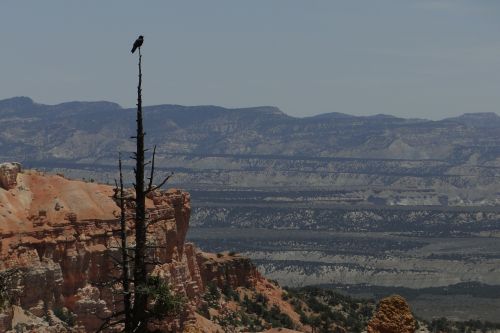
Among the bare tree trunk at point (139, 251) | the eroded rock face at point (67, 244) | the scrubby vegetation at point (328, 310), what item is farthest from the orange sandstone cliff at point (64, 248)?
the bare tree trunk at point (139, 251)

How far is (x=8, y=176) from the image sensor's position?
59.1 metres

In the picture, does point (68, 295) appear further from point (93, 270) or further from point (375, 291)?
point (375, 291)

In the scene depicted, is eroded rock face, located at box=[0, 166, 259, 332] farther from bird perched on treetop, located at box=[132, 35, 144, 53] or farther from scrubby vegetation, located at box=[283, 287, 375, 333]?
bird perched on treetop, located at box=[132, 35, 144, 53]

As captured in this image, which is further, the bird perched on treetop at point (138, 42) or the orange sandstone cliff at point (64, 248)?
the orange sandstone cliff at point (64, 248)

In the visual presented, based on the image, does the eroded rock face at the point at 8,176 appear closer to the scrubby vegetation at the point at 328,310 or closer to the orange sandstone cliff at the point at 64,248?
the orange sandstone cliff at the point at 64,248

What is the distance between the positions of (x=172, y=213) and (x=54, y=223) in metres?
10.1

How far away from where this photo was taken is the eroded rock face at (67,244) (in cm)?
5422

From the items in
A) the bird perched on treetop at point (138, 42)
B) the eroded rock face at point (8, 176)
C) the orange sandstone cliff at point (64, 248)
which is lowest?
the orange sandstone cliff at point (64, 248)

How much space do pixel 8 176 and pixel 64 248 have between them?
6042 millimetres

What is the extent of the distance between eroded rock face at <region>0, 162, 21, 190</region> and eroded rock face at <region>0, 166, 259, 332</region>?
24cm

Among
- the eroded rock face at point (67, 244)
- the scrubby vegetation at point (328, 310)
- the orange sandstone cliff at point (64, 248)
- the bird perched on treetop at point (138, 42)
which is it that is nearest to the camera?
the bird perched on treetop at point (138, 42)

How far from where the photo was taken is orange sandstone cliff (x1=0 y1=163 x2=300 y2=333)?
53750 mm

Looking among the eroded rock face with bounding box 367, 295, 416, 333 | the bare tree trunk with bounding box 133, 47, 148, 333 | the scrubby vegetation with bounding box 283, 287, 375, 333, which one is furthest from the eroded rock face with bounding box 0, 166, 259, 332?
the bare tree trunk with bounding box 133, 47, 148, 333

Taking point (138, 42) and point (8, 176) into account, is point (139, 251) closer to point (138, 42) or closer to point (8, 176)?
point (138, 42)
